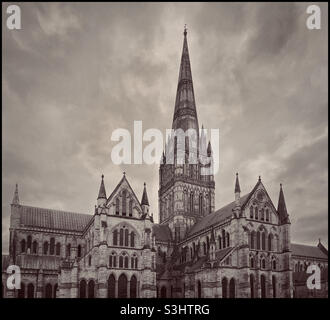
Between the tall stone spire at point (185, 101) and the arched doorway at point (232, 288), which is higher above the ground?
the tall stone spire at point (185, 101)

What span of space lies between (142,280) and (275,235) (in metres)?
20.7

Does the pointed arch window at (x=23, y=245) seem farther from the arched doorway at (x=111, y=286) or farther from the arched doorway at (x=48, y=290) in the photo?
the arched doorway at (x=111, y=286)

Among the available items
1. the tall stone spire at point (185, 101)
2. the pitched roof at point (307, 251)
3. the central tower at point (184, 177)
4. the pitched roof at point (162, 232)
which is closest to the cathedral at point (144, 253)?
the pitched roof at point (162, 232)

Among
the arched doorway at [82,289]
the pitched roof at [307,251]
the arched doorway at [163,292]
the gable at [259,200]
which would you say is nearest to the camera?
the arched doorway at [82,289]

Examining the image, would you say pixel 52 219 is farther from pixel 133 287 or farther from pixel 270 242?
pixel 270 242

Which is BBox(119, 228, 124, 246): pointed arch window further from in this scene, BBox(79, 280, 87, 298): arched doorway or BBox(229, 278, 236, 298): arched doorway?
BBox(229, 278, 236, 298): arched doorway

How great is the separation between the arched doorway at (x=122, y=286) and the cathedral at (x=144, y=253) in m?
0.13

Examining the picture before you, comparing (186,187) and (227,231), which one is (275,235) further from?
(186,187)

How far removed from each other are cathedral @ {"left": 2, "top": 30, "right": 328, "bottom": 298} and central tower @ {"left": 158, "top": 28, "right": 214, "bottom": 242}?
304 inches

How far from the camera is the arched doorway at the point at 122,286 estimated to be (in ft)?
158

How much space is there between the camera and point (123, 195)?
173ft

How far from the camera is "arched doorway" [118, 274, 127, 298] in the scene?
4806 centimetres

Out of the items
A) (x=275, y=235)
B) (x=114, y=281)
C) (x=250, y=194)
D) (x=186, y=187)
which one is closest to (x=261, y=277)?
(x=275, y=235)

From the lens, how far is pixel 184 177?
2913 inches
